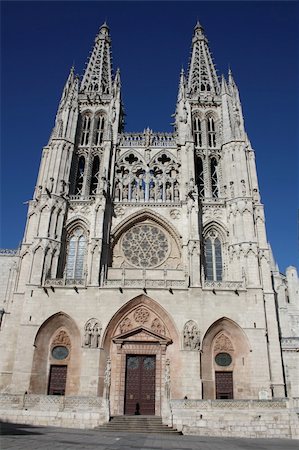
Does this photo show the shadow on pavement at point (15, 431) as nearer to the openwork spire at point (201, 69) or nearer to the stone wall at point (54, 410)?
the stone wall at point (54, 410)

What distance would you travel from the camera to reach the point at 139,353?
799 inches

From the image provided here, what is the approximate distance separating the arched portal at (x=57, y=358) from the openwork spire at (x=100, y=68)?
2107cm

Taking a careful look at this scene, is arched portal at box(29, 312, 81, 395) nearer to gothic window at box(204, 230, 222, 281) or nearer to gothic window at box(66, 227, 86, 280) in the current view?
gothic window at box(66, 227, 86, 280)

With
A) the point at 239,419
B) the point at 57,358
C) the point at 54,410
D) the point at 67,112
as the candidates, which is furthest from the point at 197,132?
the point at 54,410

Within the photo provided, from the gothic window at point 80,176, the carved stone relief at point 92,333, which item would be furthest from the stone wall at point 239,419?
the gothic window at point 80,176

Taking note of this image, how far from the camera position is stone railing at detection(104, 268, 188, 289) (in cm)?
2116

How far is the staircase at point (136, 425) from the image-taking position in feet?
48.1

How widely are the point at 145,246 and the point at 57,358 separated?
892 centimetres

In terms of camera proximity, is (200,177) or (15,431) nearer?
(15,431)

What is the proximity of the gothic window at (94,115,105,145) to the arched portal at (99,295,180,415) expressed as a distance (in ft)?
46.7

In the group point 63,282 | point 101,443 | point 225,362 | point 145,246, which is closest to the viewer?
point 101,443

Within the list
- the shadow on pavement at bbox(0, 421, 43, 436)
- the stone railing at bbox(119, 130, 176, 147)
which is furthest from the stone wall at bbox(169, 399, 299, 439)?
the stone railing at bbox(119, 130, 176, 147)

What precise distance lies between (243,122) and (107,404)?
889 inches

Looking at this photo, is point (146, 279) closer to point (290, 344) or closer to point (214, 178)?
point (290, 344)
